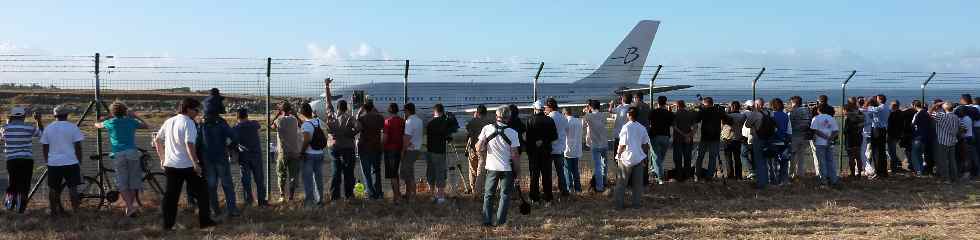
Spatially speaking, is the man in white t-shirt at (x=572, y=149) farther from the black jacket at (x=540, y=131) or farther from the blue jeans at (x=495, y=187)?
the blue jeans at (x=495, y=187)

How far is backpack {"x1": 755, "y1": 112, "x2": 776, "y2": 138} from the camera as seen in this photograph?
11727 millimetres

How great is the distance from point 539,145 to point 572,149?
3.51ft

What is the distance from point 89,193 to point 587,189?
6423 mm

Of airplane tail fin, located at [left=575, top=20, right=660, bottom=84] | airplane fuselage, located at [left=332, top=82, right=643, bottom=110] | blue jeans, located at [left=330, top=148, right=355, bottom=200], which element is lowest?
blue jeans, located at [left=330, top=148, right=355, bottom=200]

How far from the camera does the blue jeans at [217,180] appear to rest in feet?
29.3

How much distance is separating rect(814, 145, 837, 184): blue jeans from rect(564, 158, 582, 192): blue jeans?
357 cm

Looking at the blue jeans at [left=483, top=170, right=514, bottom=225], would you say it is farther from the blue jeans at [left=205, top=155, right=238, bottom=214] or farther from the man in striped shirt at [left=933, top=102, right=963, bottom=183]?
the man in striped shirt at [left=933, top=102, right=963, bottom=183]

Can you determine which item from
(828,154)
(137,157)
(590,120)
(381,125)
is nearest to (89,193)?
(137,157)

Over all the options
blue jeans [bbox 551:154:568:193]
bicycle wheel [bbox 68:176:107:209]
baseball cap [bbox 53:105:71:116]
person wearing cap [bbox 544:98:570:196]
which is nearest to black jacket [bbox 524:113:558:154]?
person wearing cap [bbox 544:98:570:196]

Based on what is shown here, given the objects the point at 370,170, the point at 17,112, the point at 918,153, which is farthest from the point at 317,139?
the point at 918,153

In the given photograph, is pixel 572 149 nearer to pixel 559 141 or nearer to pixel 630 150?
pixel 559 141

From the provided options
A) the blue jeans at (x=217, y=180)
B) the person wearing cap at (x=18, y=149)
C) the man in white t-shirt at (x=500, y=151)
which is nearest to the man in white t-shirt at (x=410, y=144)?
the man in white t-shirt at (x=500, y=151)

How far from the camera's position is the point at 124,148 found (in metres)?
8.98

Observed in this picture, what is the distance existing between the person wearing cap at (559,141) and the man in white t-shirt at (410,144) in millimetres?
1681
